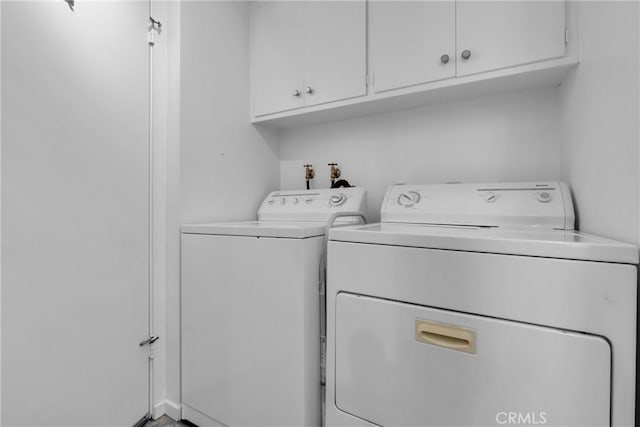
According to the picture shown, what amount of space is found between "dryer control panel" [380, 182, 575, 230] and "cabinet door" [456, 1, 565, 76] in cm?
52

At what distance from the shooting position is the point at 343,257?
104 centimetres

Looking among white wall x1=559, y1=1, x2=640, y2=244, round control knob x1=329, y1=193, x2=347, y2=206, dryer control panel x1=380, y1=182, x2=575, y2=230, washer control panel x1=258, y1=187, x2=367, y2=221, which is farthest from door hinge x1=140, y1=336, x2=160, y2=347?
white wall x1=559, y1=1, x2=640, y2=244

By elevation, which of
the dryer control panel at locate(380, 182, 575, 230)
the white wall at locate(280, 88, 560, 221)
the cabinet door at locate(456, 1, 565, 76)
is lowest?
the dryer control panel at locate(380, 182, 575, 230)

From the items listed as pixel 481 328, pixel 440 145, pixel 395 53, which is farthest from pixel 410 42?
pixel 481 328

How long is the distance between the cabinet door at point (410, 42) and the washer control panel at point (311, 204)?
1.92ft

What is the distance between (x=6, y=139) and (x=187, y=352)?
110 cm

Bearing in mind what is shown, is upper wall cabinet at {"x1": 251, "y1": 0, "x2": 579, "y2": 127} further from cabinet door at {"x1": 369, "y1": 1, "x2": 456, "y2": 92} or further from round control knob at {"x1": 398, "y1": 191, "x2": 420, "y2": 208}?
round control knob at {"x1": 398, "y1": 191, "x2": 420, "y2": 208}

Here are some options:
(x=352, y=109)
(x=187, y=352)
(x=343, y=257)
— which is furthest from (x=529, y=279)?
(x=187, y=352)

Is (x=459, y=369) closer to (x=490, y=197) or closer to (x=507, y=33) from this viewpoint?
(x=490, y=197)

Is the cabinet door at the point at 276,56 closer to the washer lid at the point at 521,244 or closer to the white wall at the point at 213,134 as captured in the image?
the white wall at the point at 213,134

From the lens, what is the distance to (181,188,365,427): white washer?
1.12 meters

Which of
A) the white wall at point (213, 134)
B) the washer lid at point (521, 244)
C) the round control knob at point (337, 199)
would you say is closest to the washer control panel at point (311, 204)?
the round control knob at point (337, 199)

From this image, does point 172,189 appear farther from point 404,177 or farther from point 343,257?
point 404,177

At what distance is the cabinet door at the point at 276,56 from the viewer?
173cm
